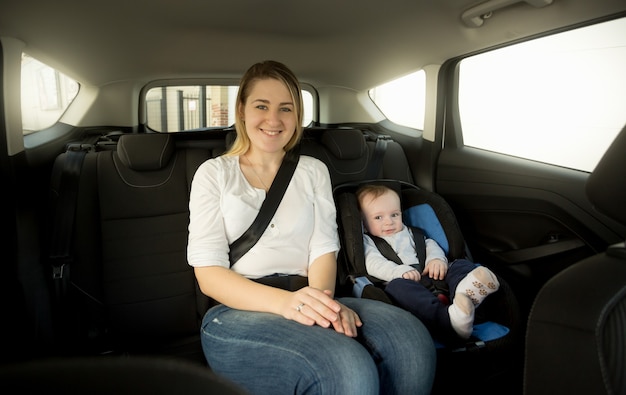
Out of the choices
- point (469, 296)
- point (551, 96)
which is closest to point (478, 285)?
point (469, 296)

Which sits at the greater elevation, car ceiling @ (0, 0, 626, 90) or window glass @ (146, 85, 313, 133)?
car ceiling @ (0, 0, 626, 90)

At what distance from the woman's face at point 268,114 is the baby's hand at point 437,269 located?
0.91 m

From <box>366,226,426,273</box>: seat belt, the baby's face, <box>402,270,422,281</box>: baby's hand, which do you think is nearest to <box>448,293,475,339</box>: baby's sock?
<box>402,270,422,281</box>: baby's hand

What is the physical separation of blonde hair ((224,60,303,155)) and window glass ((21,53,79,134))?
45.2 inches

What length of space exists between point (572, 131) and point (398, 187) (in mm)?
1022

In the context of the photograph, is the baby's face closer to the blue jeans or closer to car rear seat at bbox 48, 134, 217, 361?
the blue jeans

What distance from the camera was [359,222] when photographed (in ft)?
6.95

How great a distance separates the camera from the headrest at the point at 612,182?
94 cm

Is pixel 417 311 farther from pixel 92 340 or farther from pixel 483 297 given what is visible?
pixel 92 340

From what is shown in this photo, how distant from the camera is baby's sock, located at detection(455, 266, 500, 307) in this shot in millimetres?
1771

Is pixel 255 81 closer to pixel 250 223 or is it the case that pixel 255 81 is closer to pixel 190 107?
pixel 250 223

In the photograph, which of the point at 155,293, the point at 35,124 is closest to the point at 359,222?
the point at 155,293

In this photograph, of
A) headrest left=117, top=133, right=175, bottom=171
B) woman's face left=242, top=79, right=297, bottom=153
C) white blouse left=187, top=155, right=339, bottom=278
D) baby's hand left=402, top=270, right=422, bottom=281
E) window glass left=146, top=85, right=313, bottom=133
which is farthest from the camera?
window glass left=146, top=85, right=313, bottom=133

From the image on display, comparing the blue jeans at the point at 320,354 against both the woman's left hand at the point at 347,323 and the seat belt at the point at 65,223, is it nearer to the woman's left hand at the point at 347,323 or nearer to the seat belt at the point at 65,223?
the woman's left hand at the point at 347,323
